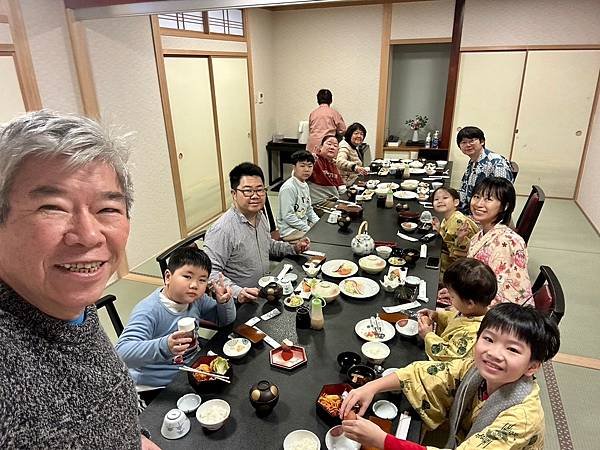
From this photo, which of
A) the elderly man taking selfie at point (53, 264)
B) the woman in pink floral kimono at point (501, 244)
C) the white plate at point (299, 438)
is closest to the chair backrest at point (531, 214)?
the woman in pink floral kimono at point (501, 244)

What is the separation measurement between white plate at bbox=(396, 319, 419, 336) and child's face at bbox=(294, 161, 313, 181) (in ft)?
5.95

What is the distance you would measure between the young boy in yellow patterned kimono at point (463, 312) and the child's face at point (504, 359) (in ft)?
0.91

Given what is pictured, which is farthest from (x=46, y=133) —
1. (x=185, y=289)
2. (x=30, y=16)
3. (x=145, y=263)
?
(x=145, y=263)

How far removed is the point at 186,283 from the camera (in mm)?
1638

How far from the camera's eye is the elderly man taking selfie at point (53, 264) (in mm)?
651

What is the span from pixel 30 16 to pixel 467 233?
3.43m

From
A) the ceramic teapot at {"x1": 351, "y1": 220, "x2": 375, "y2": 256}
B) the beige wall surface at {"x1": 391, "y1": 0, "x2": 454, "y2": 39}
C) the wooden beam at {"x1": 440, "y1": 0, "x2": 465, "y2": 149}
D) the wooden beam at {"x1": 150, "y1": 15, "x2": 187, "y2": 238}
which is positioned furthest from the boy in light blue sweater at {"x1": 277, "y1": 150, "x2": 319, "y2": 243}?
the beige wall surface at {"x1": 391, "y1": 0, "x2": 454, "y2": 39}

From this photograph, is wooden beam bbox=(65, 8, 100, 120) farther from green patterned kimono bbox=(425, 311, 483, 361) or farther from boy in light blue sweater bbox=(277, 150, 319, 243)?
green patterned kimono bbox=(425, 311, 483, 361)

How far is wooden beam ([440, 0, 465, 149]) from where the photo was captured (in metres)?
5.14

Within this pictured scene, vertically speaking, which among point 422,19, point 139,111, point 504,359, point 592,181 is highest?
point 422,19

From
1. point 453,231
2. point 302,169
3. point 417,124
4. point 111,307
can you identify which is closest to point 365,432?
point 111,307

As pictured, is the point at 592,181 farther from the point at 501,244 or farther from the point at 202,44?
the point at 202,44

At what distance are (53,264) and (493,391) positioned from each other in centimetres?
128

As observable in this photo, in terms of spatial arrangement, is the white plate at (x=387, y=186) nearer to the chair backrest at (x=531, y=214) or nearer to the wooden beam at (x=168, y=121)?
the chair backrest at (x=531, y=214)
